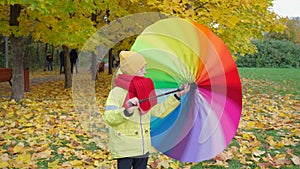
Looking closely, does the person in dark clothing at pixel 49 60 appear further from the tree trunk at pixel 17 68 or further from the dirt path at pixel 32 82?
the tree trunk at pixel 17 68

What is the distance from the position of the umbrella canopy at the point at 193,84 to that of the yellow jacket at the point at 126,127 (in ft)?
0.83

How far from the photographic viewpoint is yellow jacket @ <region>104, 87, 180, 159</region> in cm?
275

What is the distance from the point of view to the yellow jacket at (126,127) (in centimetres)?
275

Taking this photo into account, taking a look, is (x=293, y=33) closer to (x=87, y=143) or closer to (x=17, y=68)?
(x=17, y=68)

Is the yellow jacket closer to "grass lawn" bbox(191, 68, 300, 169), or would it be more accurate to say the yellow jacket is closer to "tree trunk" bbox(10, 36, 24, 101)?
"grass lawn" bbox(191, 68, 300, 169)

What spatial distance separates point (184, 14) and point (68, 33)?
336cm

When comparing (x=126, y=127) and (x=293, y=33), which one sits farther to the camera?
(x=293, y=33)

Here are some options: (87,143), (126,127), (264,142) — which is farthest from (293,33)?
(126,127)

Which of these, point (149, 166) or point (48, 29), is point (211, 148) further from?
point (48, 29)

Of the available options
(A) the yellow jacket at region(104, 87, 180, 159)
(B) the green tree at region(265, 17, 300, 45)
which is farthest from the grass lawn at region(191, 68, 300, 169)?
(B) the green tree at region(265, 17, 300, 45)

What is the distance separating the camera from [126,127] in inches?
112

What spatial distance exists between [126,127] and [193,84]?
2.28ft

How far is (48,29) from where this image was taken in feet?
32.3

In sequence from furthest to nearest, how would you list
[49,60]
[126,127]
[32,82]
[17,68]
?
1. [49,60]
2. [32,82]
3. [17,68]
4. [126,127]
